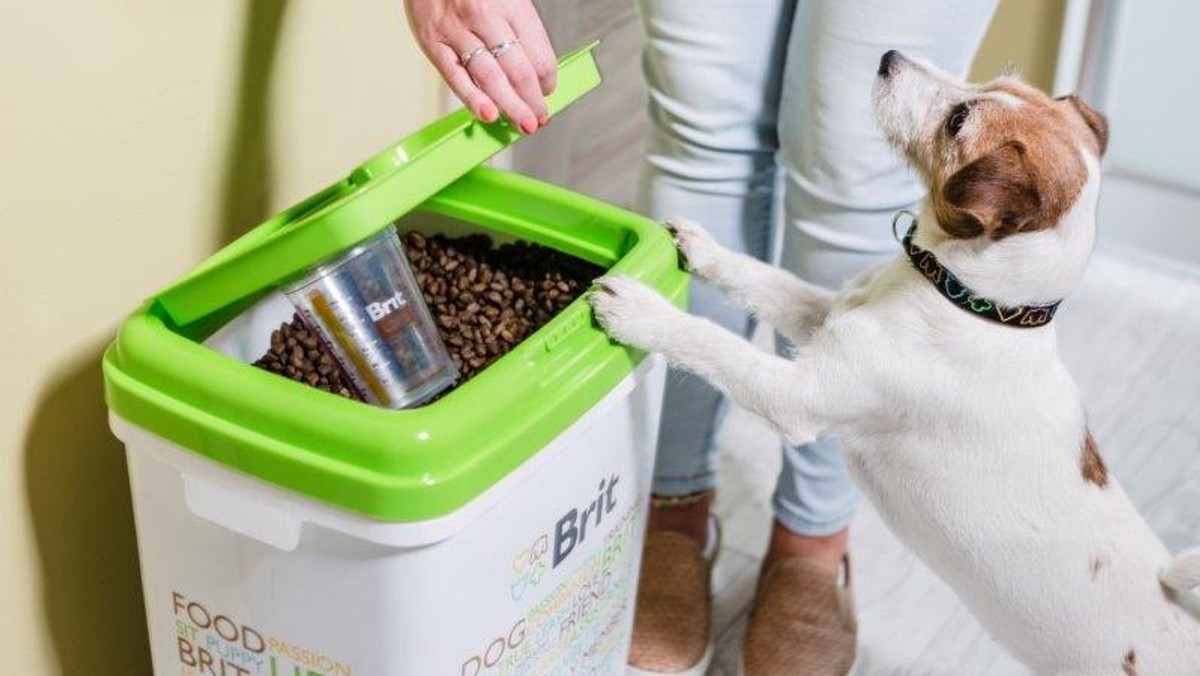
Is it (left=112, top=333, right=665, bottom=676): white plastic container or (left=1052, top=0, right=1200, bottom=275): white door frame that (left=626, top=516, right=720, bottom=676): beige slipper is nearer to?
(left=112, top=333, right=665, bottom=676): white plastic container

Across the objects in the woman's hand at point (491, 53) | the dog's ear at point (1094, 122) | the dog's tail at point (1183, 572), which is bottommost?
the dog's tail at point (1183, 572)

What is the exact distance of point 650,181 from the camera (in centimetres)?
136

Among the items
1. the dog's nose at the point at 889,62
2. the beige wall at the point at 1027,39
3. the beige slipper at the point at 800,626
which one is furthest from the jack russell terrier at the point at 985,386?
the beige wall at the point at 1027,39

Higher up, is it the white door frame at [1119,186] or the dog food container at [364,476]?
the dog food container at [364,476]

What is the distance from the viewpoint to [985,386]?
1124 millimetres

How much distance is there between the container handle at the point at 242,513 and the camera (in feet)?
3.22

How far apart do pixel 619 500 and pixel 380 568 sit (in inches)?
10.2

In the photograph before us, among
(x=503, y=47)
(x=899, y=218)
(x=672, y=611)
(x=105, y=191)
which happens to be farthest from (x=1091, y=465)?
(x=105, y=191)

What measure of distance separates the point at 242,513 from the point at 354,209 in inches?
8.8

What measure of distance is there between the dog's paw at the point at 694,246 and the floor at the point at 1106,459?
461mm

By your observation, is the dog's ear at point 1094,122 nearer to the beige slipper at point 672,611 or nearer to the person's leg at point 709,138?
the person's leg at point 709,138

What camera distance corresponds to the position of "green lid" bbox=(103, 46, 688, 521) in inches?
37.0

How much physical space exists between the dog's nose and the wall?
0.49 metres

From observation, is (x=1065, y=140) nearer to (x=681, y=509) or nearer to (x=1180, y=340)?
(x=681, y=509)
